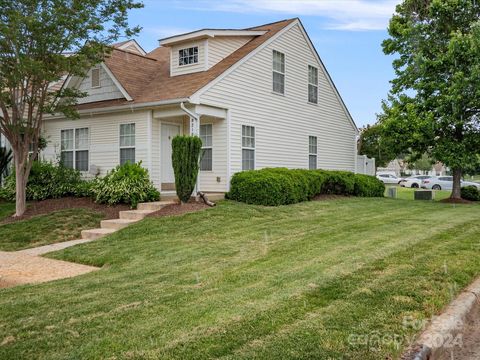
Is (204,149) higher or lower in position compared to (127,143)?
lower

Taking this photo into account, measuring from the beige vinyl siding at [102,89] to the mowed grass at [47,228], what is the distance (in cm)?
488

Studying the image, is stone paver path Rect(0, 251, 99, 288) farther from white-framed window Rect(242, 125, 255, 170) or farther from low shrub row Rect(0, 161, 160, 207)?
white-framed window Rect(242, 125, 255, 170)

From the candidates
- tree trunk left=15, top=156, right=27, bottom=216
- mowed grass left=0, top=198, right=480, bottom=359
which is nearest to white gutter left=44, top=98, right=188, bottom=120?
tree trunk left=15, top=156, right=27, bottom=216

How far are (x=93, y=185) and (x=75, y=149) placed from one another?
10.7 ft

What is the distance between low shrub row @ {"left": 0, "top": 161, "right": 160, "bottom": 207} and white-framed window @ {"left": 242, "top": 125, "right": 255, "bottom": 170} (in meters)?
3.18

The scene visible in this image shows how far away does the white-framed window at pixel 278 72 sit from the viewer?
1653 centimetres

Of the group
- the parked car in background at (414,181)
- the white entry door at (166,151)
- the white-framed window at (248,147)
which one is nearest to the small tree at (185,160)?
the white entry door at (166,151)

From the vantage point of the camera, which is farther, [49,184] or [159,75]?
[159,75]

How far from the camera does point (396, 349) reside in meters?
3.44

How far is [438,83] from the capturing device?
17.4 m

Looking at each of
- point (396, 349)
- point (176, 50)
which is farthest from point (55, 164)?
point (396, 349)

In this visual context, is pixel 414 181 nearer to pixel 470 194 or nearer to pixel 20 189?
pixel 470 194

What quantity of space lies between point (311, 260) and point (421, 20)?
1601 cm

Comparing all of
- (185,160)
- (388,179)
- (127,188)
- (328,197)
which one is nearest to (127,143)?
(127,188)
